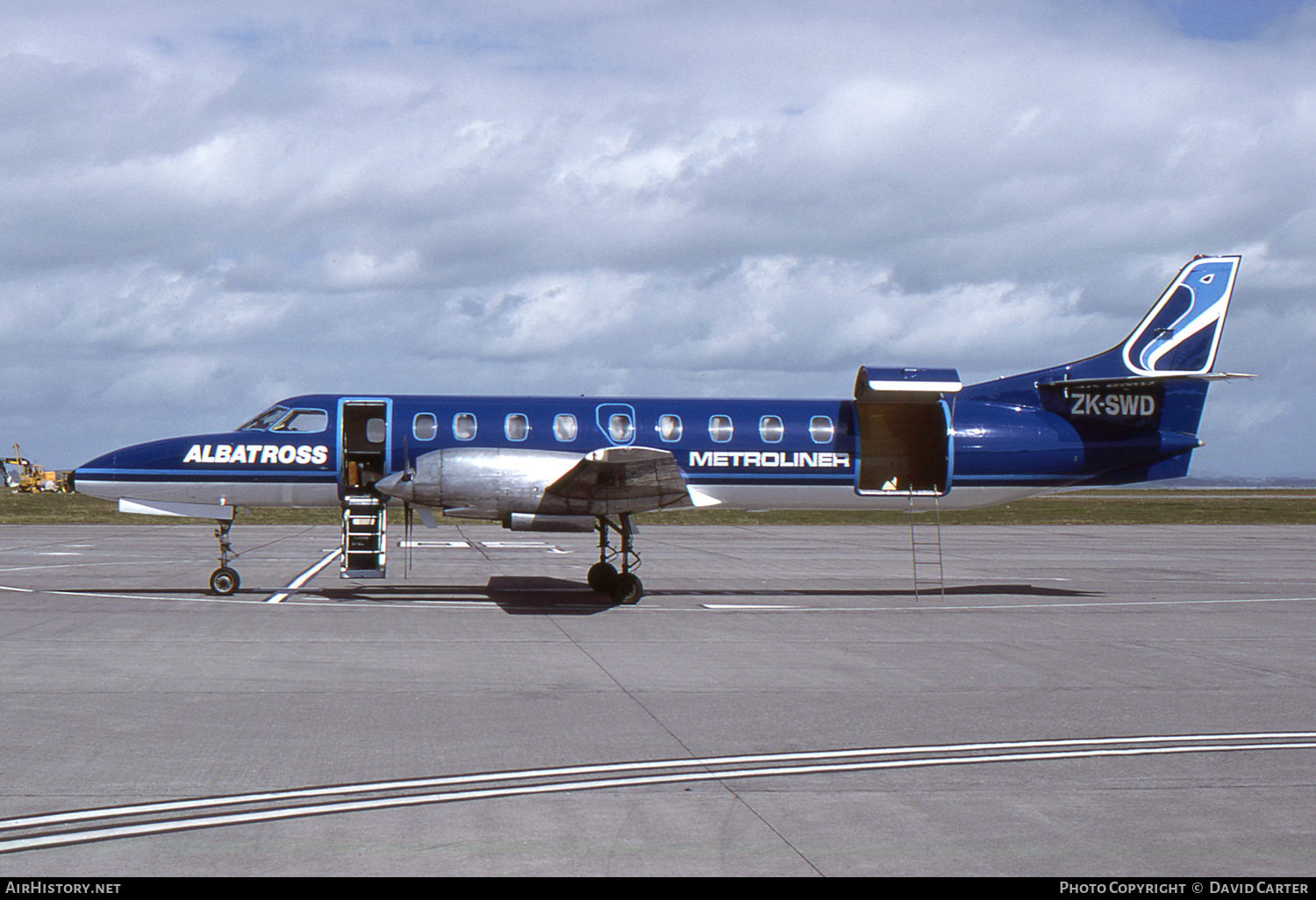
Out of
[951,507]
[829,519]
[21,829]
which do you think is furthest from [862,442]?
[829,519]

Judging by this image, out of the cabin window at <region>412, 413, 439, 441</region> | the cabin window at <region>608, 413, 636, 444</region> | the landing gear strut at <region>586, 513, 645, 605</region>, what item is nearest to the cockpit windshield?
the cabin window at <region>412, 413, 439, 441</region>

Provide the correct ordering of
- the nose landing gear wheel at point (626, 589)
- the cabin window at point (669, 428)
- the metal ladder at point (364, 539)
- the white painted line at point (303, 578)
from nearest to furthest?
the metal ladder at point (364, 539) → the white painted line at point (303, 578) → the nose landing gear wheel at point (626, 589) → the cabin window at point (669, 428)

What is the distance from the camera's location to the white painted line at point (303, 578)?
19.3 m

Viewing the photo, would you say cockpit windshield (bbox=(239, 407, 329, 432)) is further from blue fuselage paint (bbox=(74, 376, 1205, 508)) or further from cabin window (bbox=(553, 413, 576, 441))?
cabin window (bbox=(553, 413, 576, 441))

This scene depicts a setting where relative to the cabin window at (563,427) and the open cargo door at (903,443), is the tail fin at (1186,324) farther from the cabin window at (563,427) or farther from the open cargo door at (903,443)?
the cabin window at (563,427)

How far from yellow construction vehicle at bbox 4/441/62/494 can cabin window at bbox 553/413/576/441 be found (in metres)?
75.7

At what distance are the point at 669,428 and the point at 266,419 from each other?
24.1 feet

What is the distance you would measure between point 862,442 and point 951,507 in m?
2.45

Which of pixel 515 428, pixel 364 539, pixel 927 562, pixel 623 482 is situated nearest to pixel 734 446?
pixel 623 482

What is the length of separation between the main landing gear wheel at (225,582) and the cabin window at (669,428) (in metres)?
7.89

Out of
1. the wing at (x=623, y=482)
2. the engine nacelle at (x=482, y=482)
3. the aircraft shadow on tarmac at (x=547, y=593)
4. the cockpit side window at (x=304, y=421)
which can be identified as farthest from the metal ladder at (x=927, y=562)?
the cockpit side window at (x=304, y=421)

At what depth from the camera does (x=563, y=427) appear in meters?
20.0

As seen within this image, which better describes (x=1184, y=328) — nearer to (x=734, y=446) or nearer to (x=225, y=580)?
(x=734, y=446)

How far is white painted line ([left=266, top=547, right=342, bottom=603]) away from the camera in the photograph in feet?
63.2
